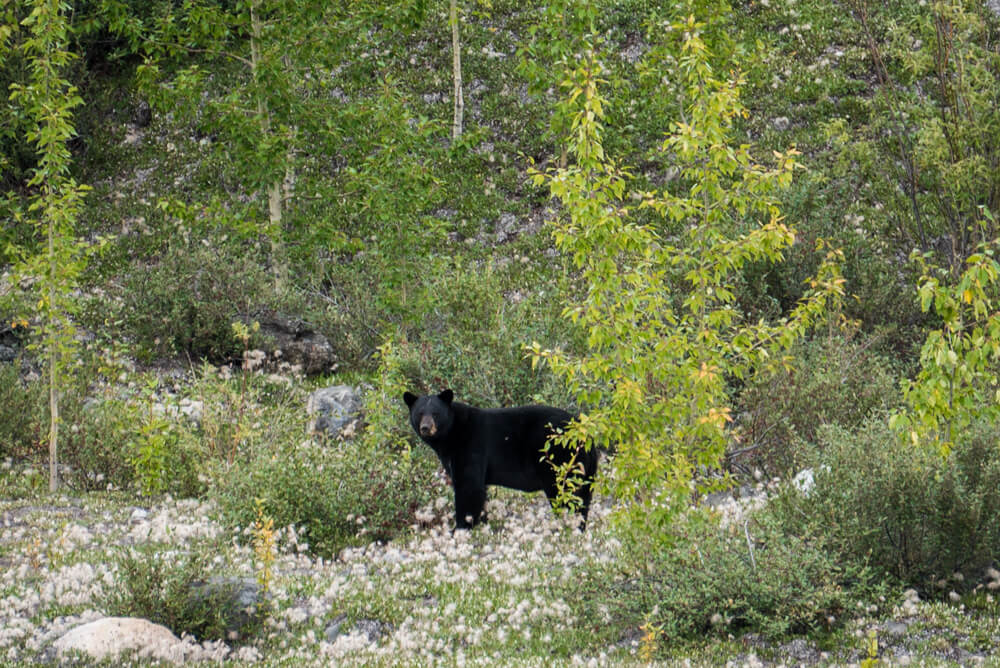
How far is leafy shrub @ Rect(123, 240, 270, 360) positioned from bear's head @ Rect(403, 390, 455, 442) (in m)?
7.16

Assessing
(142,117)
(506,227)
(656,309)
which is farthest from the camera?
(142,117)

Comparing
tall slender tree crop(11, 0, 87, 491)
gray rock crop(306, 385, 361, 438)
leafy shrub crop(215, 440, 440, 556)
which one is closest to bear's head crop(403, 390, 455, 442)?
leafy shrub crop(215, 440, 440, 556)

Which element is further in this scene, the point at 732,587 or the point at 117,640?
the point at 732,587

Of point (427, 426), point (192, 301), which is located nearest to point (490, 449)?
point (427, 426)

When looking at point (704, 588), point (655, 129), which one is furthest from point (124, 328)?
Result: point (704, 588)

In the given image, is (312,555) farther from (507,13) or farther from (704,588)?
(507,13)

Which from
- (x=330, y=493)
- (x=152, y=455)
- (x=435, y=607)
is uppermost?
(x=435, y=607)

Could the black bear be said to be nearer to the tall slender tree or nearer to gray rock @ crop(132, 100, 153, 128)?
the tall slender tree

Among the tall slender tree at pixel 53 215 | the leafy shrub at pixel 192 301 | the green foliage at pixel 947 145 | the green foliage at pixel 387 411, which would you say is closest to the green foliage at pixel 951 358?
the green foliage at pixel 947 145

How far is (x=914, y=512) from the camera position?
756 cm

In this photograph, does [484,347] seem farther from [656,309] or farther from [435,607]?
[435,607]

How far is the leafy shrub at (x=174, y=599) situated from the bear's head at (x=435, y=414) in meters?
Answer: 2.67

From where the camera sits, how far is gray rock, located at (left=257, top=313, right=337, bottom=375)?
16.1m

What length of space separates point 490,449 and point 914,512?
3.78 m
